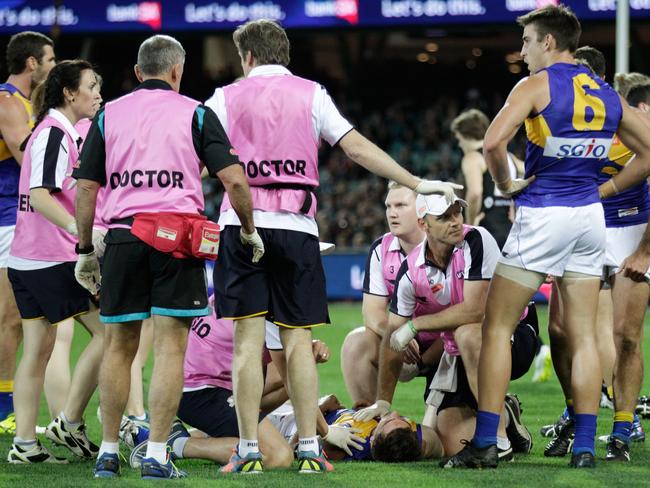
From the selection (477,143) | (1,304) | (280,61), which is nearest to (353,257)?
(477,143)

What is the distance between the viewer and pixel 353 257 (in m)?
19.0

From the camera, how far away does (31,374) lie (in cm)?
612

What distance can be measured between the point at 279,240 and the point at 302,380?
685 mm

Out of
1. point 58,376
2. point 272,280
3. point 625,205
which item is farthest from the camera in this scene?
point 58,376

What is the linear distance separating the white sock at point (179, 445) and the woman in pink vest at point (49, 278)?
0.45m

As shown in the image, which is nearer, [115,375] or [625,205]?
[115,375]

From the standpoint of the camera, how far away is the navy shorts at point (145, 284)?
209 inches

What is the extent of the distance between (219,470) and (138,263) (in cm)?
112

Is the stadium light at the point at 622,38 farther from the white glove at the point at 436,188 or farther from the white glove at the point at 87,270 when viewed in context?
the white glove at the point at 87,270

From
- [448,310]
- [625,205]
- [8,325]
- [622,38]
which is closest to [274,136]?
[448,310]

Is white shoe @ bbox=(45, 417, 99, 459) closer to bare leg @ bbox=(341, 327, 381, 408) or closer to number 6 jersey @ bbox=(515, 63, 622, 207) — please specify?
bare leg @ bbox=(341, 327, 381, 408)

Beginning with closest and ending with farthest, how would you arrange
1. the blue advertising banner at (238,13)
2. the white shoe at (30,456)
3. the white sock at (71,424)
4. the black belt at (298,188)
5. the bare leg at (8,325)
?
the black belt at (298,188) < the white shoe at (30,456) < the white sock at (71,424) < the bare leg at (8,325) < the blue advertising banner at (238,13)

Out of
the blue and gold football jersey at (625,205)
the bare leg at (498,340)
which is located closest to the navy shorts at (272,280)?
the bare leg at (498,340)

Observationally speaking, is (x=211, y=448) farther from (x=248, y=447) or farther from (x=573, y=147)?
(x=573, y=147)
